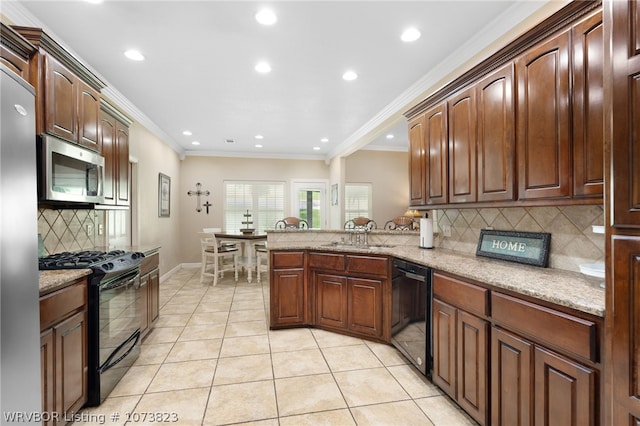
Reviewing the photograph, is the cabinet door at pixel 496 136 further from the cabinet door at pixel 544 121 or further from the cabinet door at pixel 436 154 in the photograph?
the cabinet door at pixel 436 154

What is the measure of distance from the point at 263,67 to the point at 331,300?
2.56 m

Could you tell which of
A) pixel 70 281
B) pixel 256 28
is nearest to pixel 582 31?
pixel 256 28

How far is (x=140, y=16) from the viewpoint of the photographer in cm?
223

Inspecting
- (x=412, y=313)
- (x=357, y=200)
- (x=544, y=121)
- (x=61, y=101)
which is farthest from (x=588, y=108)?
(x=357, y=200)

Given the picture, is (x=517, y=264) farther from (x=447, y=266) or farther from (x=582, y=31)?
(x=582, y=31)

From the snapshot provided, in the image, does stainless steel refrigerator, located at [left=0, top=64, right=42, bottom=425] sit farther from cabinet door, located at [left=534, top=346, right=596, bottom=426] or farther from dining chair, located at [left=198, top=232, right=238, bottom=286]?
dining chair, located at [left=198, top=232, right=238, bottom=286]

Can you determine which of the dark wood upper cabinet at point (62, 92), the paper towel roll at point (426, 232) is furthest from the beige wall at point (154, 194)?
the paper towel roll at point (426, 232)

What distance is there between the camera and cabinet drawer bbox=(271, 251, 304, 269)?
126 inches

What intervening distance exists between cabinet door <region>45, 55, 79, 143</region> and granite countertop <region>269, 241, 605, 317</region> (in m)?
2.81

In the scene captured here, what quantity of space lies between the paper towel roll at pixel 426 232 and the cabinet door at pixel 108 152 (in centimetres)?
312

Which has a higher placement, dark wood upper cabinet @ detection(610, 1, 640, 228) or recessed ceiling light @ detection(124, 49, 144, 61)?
recessed ceiling light @ detection(124, 49, 144, 61)

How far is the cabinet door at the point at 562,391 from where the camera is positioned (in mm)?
1129

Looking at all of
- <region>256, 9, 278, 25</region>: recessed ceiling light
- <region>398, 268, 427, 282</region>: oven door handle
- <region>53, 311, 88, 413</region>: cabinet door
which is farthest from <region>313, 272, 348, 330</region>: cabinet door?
<region>256, 9, 278, 25</region>: recessed ceiling light

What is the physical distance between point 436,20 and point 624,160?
185 cm
